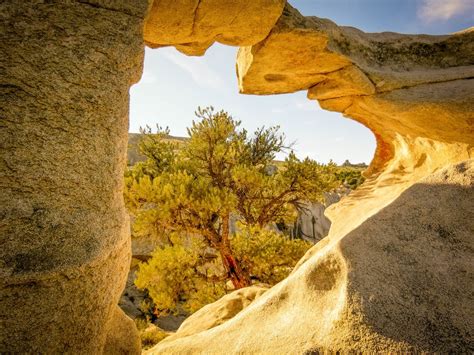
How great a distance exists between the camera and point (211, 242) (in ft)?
29.3

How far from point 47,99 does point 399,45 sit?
602 cm

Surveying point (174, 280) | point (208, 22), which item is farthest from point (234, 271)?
point (208, 22)

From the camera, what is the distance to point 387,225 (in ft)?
8.74

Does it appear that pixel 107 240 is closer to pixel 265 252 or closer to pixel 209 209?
pixel 209 209

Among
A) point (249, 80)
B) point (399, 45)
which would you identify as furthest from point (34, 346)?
point (399, 45)

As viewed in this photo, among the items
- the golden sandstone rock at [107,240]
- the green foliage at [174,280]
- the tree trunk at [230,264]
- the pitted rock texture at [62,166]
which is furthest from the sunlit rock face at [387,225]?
the green foliage at [174,280]

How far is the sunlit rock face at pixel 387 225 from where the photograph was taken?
1967 mm

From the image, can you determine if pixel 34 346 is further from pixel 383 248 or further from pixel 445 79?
pixel 445 79

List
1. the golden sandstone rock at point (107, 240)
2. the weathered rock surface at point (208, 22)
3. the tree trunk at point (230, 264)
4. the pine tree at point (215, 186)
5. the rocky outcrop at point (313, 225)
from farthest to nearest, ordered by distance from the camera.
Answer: the rocky outcrop at point (313, 225)
the tree trunk at point (230, 264)
the pine tree at point (215, 186)
the weathered rock surface at point (208, 22)
the golden sandstone rock at point (107, 240)

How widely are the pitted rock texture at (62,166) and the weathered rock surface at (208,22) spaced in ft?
3.38

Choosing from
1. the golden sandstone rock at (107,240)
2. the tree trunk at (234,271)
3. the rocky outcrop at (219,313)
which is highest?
the golden sandstone rock at (107,240)

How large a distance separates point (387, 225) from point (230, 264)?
7.00 meters

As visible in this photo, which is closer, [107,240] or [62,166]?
[62,166]

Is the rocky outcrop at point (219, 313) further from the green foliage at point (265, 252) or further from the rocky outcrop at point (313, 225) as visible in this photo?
the rocky outcrop at point (313, 225)
